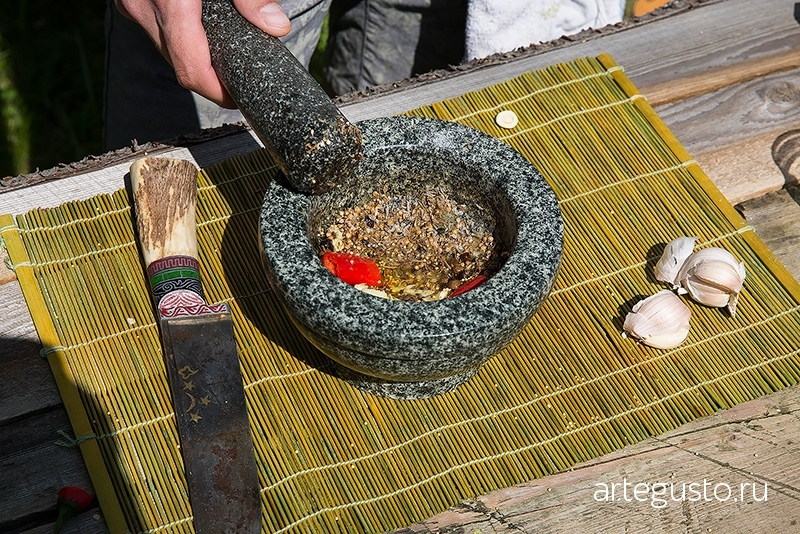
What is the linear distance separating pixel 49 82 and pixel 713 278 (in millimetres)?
3081

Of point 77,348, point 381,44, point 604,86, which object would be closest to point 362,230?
point 77,348

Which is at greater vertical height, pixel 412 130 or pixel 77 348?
pixel 412 130

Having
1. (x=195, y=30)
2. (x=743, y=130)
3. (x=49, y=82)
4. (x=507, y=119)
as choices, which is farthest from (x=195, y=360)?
(x=49, y=82)

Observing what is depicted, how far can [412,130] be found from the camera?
5.76 ft

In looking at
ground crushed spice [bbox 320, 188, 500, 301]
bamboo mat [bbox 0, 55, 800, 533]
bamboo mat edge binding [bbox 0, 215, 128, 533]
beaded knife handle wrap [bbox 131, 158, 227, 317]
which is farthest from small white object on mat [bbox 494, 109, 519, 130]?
bamboo mat edge binding [bbox 0, 215, 128, 533]

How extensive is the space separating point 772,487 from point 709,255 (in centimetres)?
51

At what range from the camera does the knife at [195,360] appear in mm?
1508

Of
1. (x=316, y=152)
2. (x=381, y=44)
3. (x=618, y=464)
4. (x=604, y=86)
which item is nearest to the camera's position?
(x=316, y=152)

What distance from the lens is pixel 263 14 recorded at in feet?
5.75

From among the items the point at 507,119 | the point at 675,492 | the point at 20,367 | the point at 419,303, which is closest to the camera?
the point at 419,303

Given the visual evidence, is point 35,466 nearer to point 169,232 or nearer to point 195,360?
point 195,360

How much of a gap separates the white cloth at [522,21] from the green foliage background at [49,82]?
1.95 meters

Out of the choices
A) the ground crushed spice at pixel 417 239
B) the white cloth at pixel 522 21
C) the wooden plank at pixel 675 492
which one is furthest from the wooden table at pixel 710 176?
the ground crushed spice at pixel 417 239

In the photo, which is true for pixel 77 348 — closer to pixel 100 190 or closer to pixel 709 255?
pixel 100 190
